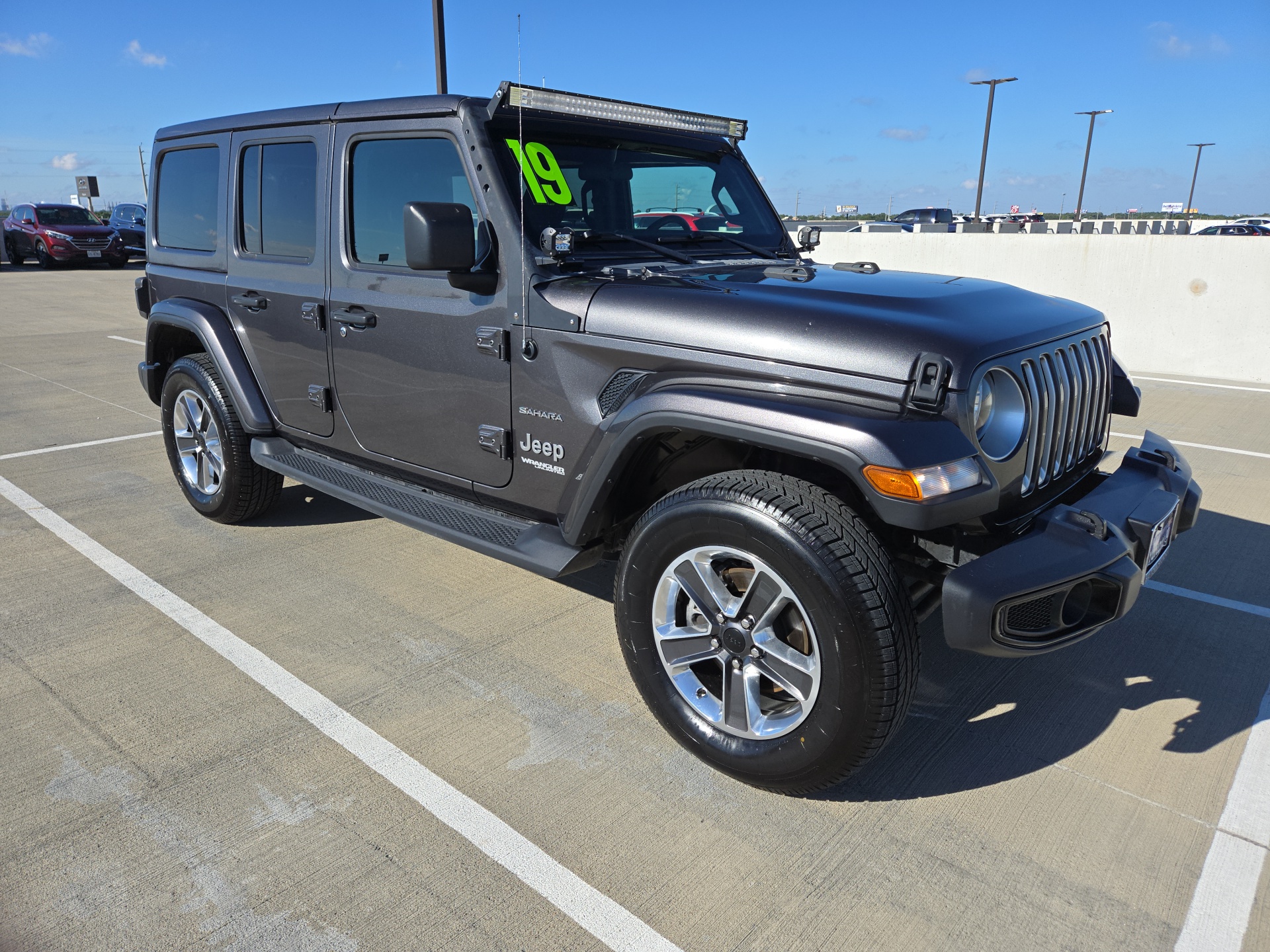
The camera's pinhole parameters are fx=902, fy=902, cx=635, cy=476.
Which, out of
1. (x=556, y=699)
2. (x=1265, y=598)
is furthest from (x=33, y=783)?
(x=1265, y=598)

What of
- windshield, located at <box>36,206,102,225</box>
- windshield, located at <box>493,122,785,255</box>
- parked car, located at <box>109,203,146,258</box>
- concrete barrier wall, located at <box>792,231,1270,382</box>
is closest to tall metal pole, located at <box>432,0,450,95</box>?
concrete barrier wall, located at <box>792,231,1270,382</box>

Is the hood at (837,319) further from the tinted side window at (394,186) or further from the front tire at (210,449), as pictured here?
the front tire at (210,449)

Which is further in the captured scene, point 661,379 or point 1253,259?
point 1253,259

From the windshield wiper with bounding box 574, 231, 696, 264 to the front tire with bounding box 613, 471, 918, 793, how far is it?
1.14m

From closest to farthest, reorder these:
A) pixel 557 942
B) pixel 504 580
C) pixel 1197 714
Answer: pixel 557 942 < pixel 1197 714 < pixel 504 580

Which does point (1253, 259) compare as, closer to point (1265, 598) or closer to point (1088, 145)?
point (1265, 598)

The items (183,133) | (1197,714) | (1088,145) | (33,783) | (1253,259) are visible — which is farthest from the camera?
(1088,145)

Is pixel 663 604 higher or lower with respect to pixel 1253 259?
lower

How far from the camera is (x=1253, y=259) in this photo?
8.95 metres

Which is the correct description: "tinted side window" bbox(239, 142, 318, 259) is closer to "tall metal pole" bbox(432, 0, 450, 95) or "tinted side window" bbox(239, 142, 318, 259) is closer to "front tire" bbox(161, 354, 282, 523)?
"front tire" bbox(161, 354, 282, 523)

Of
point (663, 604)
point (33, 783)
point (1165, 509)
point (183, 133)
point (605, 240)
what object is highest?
point (183, 133)

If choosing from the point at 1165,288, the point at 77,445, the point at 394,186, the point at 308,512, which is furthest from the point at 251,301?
the point at 1165,288

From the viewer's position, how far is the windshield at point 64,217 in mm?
23344

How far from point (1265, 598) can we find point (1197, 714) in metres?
1.24
